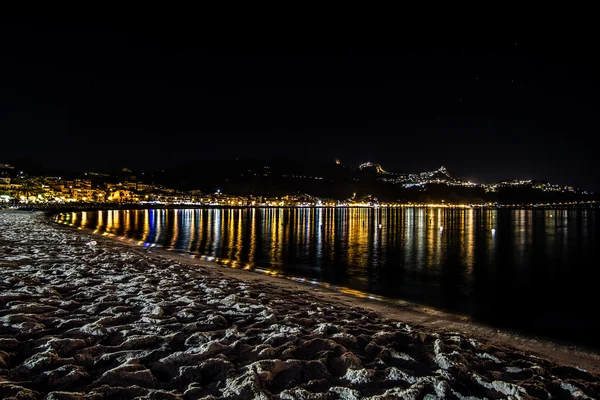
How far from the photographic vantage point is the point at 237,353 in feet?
16.2

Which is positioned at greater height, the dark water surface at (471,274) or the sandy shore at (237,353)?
the sandy shore at (237,353)

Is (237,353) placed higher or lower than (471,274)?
higher

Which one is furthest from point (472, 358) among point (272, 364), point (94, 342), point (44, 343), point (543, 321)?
point (543, 321)

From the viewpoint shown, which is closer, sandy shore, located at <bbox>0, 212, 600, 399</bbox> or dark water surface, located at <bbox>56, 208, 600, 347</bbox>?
sandy shore, located at <bbox>0, 212, 600, 399</bbox>

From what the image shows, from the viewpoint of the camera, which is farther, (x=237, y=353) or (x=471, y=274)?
(x=471, y=274)

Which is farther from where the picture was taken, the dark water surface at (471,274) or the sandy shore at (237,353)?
the dark water surface at (471,274)

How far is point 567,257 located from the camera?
82.2ft

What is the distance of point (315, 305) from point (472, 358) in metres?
3.75

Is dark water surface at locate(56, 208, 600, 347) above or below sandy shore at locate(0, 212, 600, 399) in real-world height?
below

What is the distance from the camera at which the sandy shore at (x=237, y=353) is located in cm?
405

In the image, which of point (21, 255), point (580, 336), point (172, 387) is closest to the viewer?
point (172, 387)

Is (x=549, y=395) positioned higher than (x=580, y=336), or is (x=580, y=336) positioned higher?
(x=549, y=395)

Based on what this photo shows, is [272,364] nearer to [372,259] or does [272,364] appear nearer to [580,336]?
[580,336]

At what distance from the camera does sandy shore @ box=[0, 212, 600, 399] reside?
4051 millimetres
